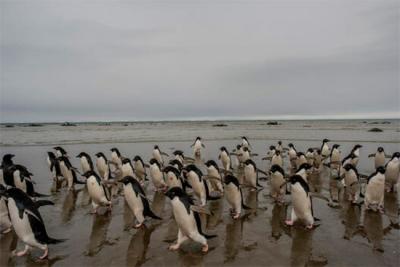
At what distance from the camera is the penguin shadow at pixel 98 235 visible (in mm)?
7137

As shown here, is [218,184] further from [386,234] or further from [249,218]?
[386,234]

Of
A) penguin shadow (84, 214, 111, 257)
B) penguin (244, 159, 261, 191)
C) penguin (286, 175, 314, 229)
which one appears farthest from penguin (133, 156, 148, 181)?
penguin (286, 175, 314, 229)

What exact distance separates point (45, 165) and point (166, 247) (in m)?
12.8

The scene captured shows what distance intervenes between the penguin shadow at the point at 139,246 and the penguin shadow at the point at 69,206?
233 cm

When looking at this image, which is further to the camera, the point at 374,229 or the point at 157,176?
the point at 157,176

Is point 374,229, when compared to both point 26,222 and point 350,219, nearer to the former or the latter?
point 350,219

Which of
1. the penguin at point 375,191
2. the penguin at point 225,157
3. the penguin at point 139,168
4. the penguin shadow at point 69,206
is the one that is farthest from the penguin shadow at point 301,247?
the penguin at point 225,157

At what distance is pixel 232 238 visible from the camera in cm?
769

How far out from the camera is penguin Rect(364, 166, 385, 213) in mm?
9267

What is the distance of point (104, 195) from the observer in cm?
965

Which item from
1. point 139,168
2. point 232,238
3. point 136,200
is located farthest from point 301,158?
point 136,200

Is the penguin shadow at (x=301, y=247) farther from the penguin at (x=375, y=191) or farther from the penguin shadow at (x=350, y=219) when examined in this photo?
the penguin at (x=375, y=191)

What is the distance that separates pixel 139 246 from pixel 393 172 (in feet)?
28.6

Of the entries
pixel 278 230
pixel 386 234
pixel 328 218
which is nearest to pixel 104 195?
pixel 278 230
